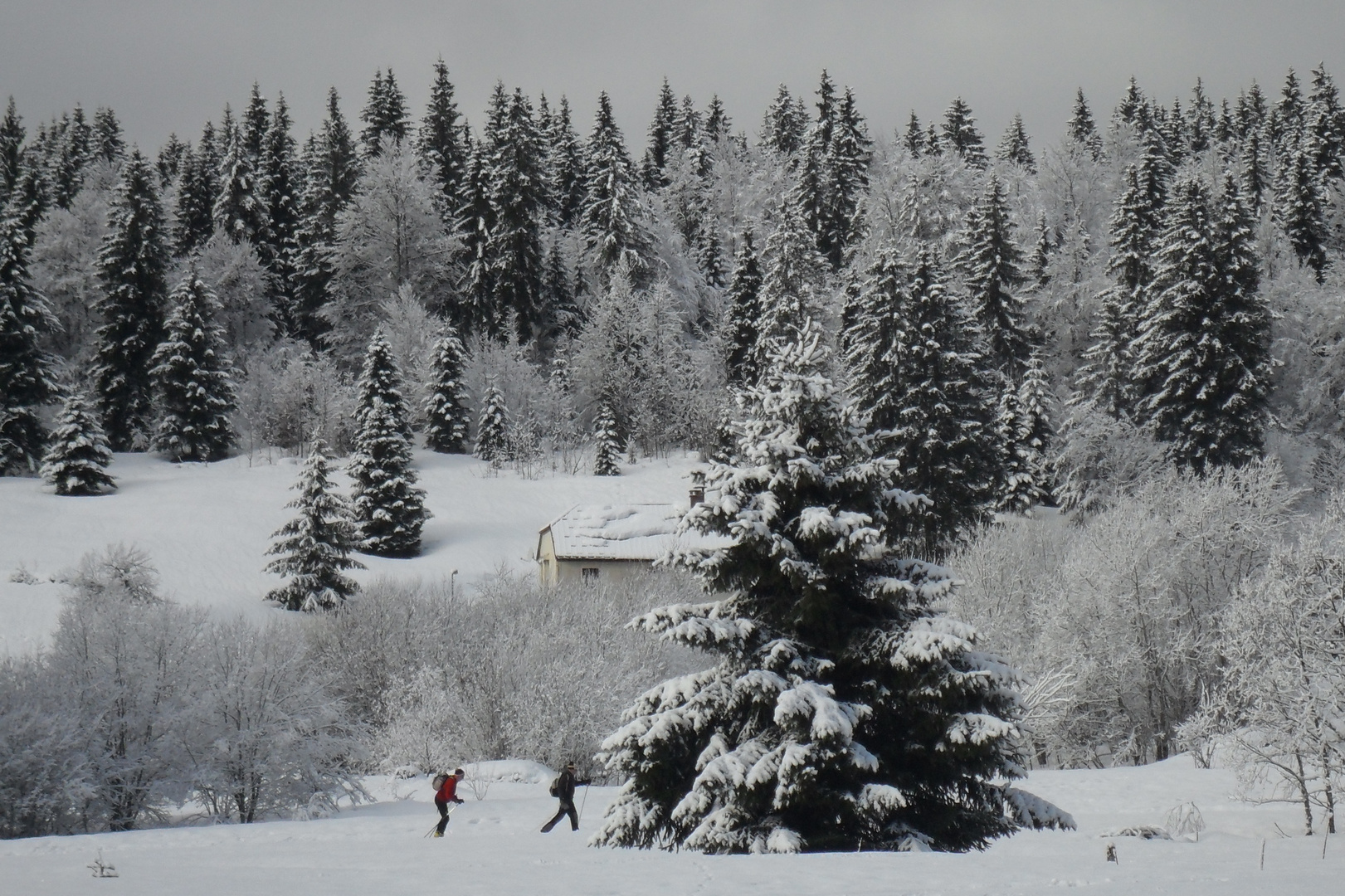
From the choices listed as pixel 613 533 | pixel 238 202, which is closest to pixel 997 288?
pixel 613 533

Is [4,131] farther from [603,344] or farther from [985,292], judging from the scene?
[985,292]

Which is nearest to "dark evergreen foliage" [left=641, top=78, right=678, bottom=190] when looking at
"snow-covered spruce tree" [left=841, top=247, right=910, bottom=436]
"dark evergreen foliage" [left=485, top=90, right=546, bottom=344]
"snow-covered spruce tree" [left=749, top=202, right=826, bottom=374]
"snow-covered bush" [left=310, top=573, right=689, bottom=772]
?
"dark evergreen foliage" [left=485, top=90, right=546, bottom=344]

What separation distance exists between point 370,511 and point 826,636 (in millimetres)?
32495

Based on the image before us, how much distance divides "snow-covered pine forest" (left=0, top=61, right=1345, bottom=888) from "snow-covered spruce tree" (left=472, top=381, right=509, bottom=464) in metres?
0.29

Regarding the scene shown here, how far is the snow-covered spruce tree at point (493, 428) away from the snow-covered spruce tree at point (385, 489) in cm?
608

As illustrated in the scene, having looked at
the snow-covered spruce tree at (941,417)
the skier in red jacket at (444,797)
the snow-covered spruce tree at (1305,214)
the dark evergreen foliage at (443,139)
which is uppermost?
the dark evergreen foliage at (443,139)

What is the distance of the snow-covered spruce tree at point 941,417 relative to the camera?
3569 centimetres

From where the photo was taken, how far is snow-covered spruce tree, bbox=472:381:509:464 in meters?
51.0

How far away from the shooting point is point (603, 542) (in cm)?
3872

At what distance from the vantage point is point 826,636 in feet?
39.4

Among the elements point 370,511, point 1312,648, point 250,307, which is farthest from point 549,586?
point 250,307

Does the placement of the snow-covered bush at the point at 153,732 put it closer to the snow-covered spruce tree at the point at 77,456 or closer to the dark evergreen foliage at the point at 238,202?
the snow-covered spruce tree at the point at 77,456

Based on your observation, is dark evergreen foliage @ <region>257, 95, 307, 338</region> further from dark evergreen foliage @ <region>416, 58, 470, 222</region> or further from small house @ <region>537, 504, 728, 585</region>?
small house @ <region>537, 504, 728, 585</region>

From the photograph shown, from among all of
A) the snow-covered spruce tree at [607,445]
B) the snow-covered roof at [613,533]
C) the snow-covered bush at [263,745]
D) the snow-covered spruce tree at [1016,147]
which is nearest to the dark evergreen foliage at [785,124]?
the snow-covered spruce tree at [1016,147]
